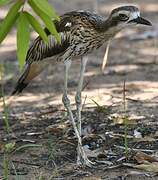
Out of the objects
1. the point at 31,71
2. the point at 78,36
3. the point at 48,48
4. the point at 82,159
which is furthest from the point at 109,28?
the point at 82,159

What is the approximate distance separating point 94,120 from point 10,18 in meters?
2.32

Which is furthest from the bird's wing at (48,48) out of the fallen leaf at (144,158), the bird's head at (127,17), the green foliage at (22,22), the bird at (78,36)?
the green foliage at (22,22)

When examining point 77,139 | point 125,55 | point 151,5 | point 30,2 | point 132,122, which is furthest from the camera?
point 151,5

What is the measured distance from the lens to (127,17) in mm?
4527

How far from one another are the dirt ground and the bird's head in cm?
87

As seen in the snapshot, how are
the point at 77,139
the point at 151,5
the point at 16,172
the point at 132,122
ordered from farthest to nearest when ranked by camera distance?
the point at 151,5 < the point at 132,122 < the point at 77,139 < the point at 16,172

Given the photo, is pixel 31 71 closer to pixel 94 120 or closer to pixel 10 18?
pixel 94 120

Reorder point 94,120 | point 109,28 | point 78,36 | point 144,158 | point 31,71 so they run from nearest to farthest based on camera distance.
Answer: point 144,158
point 109,28
point 78,36
point 31,71
point 94,120

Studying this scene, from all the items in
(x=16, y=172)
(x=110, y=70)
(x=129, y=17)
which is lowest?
(x=16, y=172)

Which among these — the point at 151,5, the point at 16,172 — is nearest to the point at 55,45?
the point at 16,172

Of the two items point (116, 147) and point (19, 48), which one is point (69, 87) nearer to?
point (116, 147)

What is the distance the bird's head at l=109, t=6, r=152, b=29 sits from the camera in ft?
14.8

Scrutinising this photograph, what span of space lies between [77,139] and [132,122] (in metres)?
0.74

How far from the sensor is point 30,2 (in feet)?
10.4
